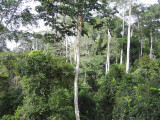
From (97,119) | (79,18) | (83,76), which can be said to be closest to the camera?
(79,18)

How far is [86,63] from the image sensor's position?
14.0m

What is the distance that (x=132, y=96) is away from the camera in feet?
19.8

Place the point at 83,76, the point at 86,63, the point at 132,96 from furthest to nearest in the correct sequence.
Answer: the point at 83,76, the point at 86,63, the point at 132,96

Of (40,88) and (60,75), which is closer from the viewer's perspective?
(40,88)

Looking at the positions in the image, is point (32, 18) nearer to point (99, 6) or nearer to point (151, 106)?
point (99, 6)

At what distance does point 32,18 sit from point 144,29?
62.3ft

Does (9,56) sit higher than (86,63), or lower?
higher

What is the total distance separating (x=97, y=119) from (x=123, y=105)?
262 cm

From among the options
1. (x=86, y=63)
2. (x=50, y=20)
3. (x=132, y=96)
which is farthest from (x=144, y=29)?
(x=50, y=20)

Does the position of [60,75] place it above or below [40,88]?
above

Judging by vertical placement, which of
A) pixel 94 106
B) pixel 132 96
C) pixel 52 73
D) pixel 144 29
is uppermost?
pixel 144 29

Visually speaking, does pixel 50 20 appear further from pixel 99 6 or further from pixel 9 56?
pixel 9 56

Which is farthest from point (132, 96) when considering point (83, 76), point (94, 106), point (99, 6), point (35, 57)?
point (83, 76)

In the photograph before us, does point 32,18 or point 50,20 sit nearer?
point 50,20
